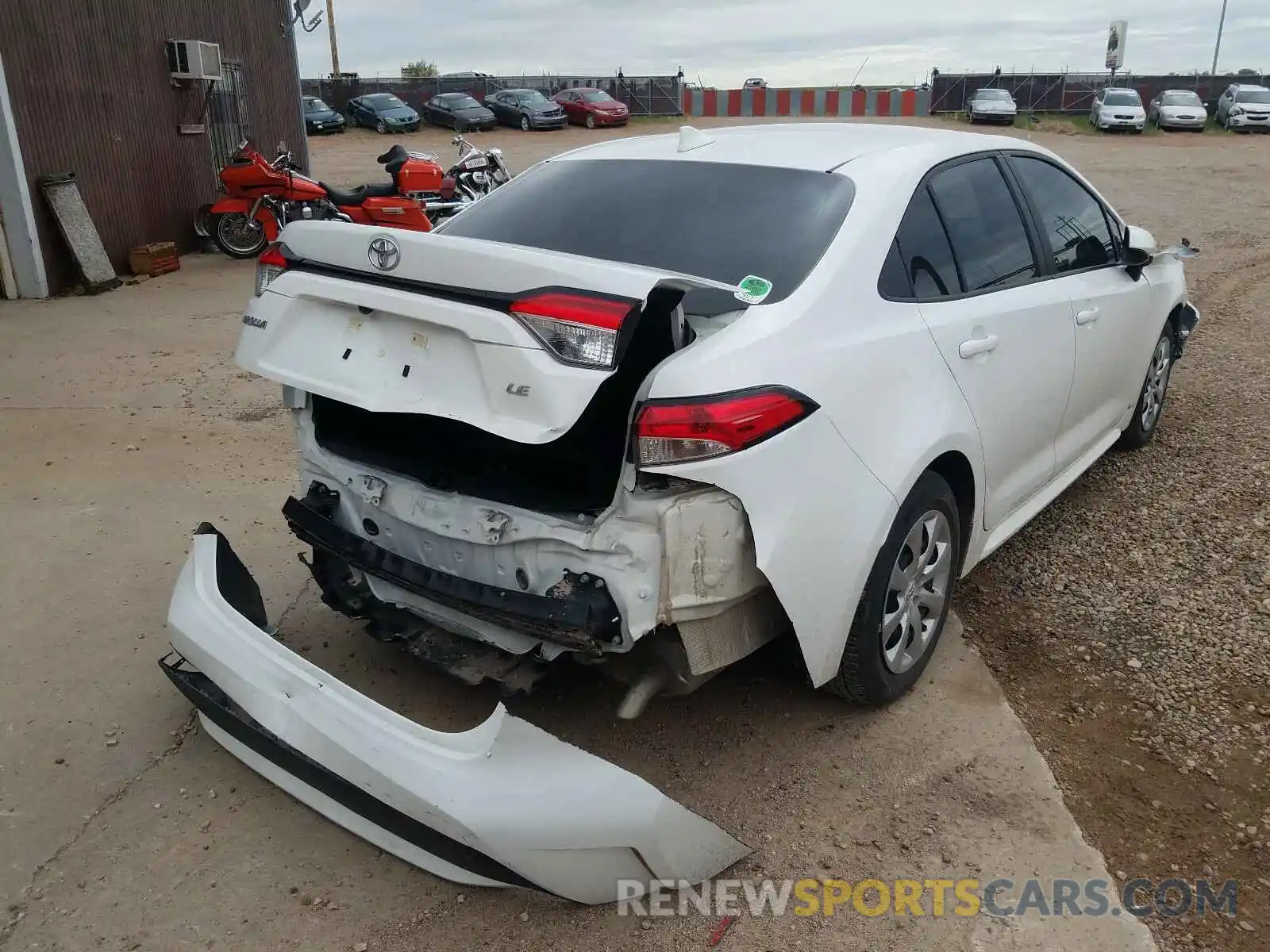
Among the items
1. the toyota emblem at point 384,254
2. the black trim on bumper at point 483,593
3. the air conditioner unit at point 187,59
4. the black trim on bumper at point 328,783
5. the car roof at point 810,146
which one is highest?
the air conditioner unit at point 187,59

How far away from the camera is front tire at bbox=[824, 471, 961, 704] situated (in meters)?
3.00

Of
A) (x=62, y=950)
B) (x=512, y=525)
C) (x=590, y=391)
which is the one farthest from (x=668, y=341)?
(x=62, y=950)

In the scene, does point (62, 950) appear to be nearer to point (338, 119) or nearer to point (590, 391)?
point (590, 391)

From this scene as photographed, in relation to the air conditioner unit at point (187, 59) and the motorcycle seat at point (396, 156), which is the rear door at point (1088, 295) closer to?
the motorcycle seat at point (396, 156)

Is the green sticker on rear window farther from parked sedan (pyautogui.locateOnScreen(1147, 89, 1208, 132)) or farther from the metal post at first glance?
parked sedan (pyautogui.locateOnScreen(1147, 89, 1208, 132))

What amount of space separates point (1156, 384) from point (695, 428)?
13.2 ft

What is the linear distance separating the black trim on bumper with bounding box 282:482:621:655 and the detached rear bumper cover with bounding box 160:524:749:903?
0.28 meters

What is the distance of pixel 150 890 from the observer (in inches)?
104

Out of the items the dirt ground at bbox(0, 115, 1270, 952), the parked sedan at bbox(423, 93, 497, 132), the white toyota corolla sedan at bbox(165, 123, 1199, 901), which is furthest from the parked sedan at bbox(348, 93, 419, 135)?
the white toyota corolla sedan at bbox(165, 123, 1199, 901)

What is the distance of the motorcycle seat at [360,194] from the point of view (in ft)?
39.4

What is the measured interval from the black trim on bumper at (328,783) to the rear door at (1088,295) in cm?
293

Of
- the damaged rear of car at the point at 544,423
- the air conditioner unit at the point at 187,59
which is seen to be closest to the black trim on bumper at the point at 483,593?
the damaged rear of car at the point at 544,423

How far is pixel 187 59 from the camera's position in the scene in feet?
39.3

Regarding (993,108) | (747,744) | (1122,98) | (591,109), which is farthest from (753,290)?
(993,108)
